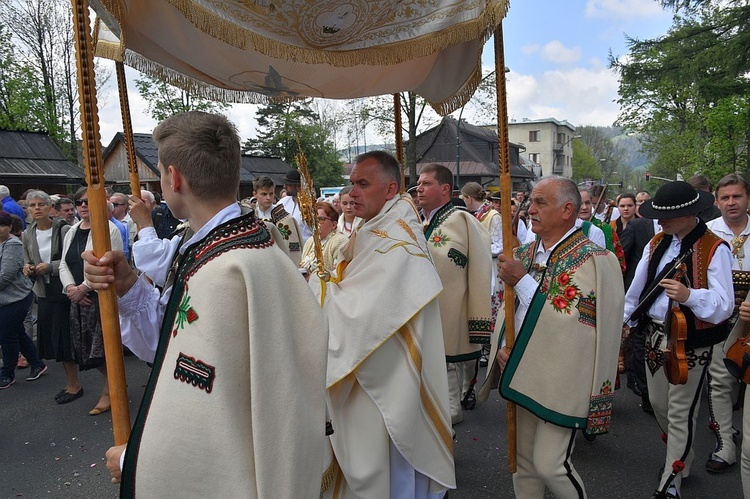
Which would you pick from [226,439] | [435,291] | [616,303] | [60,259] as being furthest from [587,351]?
[60,259]

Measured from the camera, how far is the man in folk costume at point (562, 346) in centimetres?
282

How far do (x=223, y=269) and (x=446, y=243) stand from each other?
3.07 metres

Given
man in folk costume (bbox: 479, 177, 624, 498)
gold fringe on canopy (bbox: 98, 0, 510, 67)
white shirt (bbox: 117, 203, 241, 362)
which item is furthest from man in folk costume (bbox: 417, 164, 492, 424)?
white shirt (bbox: 117, 203, 241, 362)

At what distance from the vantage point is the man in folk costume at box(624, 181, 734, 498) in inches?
127

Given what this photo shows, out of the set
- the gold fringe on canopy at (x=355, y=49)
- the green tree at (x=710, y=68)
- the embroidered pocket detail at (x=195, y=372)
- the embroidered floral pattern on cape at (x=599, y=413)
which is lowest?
the embroidered floral pattern on cape at (x=599, y=413)

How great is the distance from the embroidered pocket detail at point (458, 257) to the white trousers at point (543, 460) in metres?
1.54

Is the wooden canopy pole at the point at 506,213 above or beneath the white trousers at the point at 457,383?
above

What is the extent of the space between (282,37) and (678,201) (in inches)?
104

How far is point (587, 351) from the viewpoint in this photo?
2.83m

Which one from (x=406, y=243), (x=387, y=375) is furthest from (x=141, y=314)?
(x=406, y=243)

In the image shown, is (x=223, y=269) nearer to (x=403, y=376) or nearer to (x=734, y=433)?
(x=403, y=376)

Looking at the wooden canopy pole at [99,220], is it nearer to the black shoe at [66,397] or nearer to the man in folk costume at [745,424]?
the man in folk costume at [745,424]

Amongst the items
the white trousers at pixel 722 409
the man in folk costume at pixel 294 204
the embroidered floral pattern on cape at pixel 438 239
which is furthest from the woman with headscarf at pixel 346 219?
the white trousers at pixel 722 409

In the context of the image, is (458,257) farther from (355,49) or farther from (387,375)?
(355,49)
